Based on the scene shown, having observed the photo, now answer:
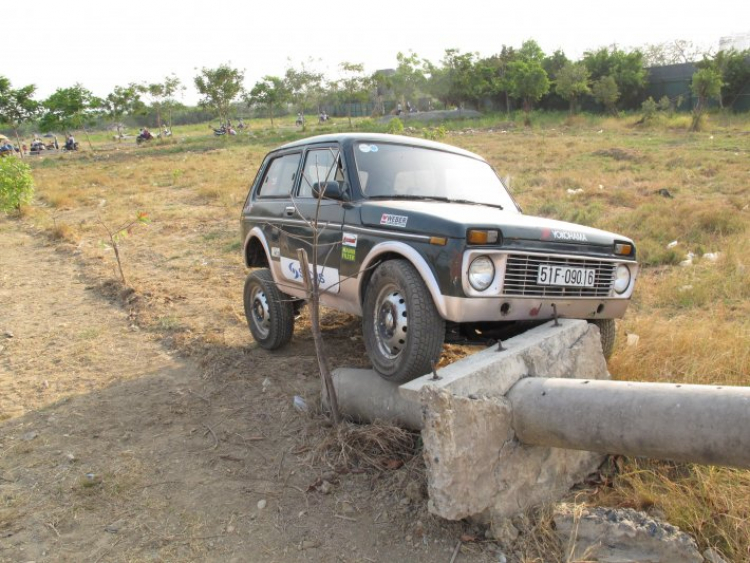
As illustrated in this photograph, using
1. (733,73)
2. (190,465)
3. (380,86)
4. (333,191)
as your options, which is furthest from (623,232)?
(380,86)

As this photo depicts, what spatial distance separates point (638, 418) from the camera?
9.30 ft

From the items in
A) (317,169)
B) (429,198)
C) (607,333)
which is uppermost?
(317,169)

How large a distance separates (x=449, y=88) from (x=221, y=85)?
16107 mm

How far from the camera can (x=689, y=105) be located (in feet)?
114

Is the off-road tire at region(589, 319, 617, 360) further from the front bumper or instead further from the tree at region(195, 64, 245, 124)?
the tree at region(195, 64, 245, 124)

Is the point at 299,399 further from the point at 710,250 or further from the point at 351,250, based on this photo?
the point at 710,250

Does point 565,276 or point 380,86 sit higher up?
point 380,86

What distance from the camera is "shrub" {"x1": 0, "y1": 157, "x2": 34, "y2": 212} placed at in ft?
45.3

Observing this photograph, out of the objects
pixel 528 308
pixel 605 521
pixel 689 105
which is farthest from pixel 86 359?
pixel 689 105

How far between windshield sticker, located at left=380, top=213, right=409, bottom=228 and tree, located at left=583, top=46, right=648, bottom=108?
119ft

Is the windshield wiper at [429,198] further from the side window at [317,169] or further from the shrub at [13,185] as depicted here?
the shrub at [13,185]

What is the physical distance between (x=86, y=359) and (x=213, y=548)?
3018 millimetres

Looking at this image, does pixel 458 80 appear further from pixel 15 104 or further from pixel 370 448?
pixel 370 448

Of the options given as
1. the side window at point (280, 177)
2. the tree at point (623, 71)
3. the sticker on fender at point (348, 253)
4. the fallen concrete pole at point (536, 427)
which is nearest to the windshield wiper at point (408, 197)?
the sticker on fender at point (348, 253)
